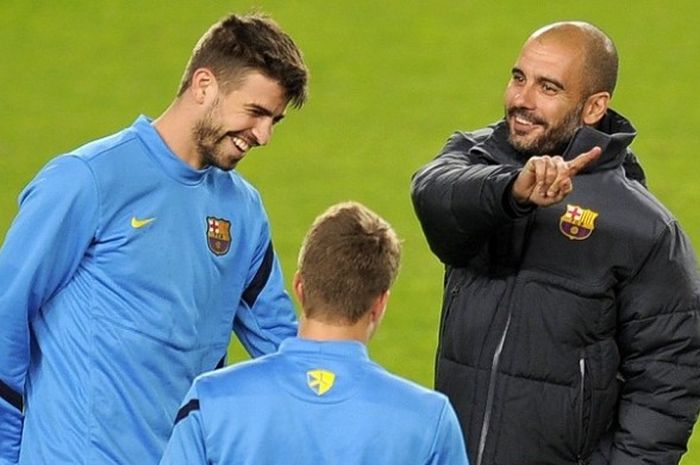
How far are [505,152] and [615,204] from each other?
0.31 m

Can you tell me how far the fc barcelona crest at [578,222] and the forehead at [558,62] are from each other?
0.32 meters

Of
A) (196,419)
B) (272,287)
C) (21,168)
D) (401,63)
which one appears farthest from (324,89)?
(196,419)

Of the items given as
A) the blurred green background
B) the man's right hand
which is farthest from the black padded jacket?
the blurred green background

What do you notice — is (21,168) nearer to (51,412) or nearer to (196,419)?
(51,412)

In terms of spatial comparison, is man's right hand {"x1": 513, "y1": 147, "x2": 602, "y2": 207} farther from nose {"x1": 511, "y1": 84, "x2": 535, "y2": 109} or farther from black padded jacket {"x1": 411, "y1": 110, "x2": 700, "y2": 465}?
nose {"x1": 511, "y1": 84, "x2": 535, "y2": 109}

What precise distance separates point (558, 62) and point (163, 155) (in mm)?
1010

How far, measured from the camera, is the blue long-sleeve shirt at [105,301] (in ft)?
13.8

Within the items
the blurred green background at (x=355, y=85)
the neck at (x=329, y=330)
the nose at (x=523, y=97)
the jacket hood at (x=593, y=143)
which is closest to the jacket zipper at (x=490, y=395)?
the jacket hood at (x=593, y=143)

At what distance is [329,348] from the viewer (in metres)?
3.55

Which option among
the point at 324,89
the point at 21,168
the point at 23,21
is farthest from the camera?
the point at 23,21

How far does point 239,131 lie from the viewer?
14.3 feet

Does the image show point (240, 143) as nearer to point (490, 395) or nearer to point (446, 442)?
point (490, 395)

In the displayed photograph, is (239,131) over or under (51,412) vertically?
over

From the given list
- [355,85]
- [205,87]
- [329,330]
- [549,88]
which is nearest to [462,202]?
[549,88]
